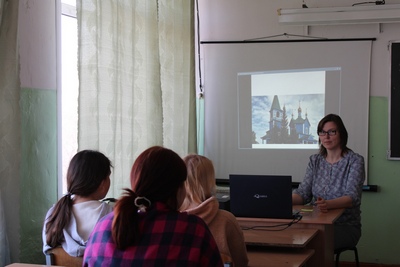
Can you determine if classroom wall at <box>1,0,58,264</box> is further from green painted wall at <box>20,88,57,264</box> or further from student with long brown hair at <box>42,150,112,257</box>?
student with long brown hair at <box>42,150,112,257</box>

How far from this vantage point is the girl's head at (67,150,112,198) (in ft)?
8.02

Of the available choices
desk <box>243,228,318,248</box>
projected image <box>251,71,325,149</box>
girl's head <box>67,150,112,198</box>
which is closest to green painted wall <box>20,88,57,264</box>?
girl's head <box>67,150,112,198</box>

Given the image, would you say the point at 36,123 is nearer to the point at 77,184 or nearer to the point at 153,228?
the point at 77,184

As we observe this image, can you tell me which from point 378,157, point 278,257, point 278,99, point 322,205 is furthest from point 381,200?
point 278,257

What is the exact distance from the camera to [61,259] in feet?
7.67

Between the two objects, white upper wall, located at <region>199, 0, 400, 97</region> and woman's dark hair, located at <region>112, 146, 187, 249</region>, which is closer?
woman's dark hair, located at <region>112, 146, 187, 249</region>

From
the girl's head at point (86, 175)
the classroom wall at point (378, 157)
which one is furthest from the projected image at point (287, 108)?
the girl's head at point (86, 175)

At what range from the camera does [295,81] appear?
17.0ft

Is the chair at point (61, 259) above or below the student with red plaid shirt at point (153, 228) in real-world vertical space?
below

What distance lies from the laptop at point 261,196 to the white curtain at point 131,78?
100cm

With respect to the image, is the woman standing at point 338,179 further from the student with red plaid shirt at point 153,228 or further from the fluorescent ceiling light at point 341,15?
the student with red plaid shirt at point 153,228

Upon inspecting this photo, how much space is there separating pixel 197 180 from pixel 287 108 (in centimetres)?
300

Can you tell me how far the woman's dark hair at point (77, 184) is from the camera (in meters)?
2.36

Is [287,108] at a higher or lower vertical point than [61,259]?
higher
